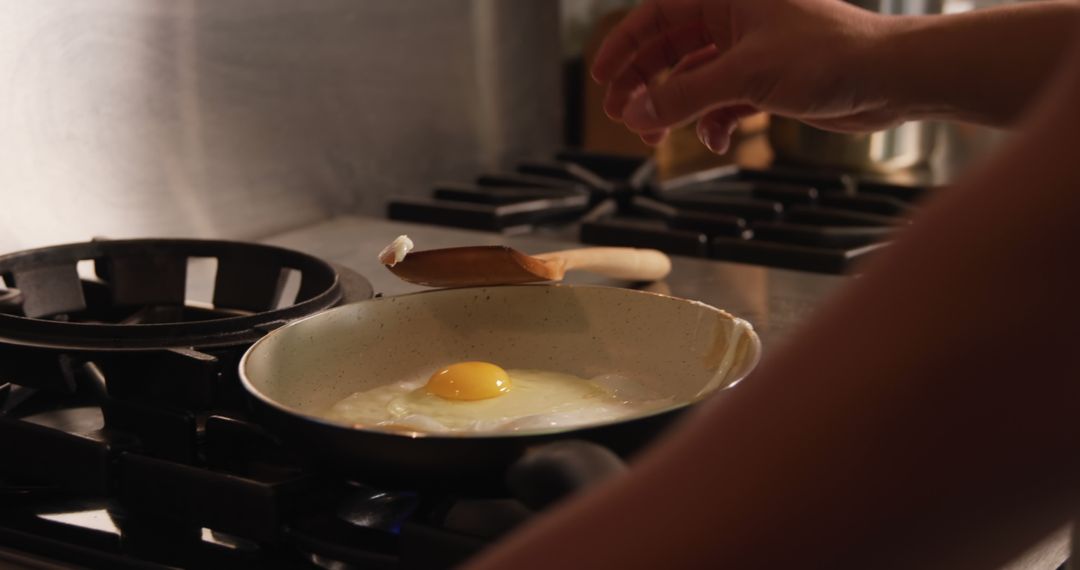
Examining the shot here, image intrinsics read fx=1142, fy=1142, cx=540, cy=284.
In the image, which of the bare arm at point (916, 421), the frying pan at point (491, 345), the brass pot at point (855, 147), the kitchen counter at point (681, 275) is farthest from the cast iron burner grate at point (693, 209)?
the bare arm at point (916, 421)

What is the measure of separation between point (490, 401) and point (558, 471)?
254 mm

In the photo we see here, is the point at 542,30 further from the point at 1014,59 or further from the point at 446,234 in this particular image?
the point at 1014,59

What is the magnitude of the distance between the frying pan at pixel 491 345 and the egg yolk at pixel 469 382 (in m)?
0.05

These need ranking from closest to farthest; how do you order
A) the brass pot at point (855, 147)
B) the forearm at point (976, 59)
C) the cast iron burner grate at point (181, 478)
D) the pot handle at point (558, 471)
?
the pot handle at point (558, 471)
the cast iron burner grate at point (181, 478)
the forearm at point (976, 59)
the brass pot at point (855, 147)

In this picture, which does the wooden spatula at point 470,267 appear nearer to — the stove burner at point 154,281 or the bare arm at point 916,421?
the stove burner at point 154,281

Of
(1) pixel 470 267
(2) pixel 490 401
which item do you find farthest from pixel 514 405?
(1) pixel 470 267

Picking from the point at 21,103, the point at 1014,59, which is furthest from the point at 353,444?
the point at 21,103

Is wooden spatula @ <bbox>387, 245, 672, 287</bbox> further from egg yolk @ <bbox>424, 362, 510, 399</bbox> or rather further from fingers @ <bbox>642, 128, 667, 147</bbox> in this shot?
fingers @ <bbox>642, 128, 667, 147</bbox>

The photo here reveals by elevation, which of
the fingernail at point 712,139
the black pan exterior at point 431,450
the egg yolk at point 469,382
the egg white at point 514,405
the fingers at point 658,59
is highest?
the fingers at point 658,59

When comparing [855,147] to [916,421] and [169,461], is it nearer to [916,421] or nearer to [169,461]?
[169,461]

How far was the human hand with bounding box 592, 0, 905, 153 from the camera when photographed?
0.84 meters

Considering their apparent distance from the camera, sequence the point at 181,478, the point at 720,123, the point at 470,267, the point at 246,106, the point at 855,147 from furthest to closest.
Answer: the point at 855,147 < the point at 246,106 < the point at 720,123 < the point at 470,267 < the point at 181,478

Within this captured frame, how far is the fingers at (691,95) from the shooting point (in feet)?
2.97

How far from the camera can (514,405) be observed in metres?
0.72
